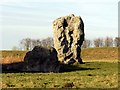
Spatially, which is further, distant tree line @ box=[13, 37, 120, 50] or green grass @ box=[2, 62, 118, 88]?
distant tree line @ box=[13, 37, 120, 50]

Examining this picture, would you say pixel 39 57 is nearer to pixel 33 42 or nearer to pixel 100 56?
pixel 100 56

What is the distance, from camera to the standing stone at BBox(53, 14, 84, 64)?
5656 centimetres

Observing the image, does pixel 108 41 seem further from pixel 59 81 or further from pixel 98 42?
pixel 59 81

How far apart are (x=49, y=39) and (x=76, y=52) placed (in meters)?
87.5

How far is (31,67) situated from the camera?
39875 millimetres

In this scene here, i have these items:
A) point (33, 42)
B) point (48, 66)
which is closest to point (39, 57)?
point (48, 66)

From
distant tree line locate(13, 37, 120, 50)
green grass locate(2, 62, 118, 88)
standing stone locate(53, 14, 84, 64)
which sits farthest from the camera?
distant tree line locate(13, 37, 120, 50)

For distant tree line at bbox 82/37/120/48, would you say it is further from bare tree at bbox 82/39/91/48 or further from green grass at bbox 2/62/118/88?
green grass at bbox 2/62/118/88

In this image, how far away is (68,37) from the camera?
57594mm

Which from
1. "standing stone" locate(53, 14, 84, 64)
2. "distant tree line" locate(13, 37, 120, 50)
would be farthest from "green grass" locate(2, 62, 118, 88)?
"distant tree line" locate(13, 37, 120, 50)

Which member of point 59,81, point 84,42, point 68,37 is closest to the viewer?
point 59,81

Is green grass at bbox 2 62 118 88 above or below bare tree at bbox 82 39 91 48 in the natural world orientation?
below

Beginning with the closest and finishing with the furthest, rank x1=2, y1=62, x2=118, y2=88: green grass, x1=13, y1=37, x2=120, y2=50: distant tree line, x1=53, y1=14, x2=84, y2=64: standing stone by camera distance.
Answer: x1=2, y1=62, x2=118, y2=88: green grass
x1=53, y1=14, x2=84, y2=64: standing stone
x1=13, y1=37, x2=120, y2=50: distant tree line

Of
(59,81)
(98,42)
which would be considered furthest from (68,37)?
(98,42)
